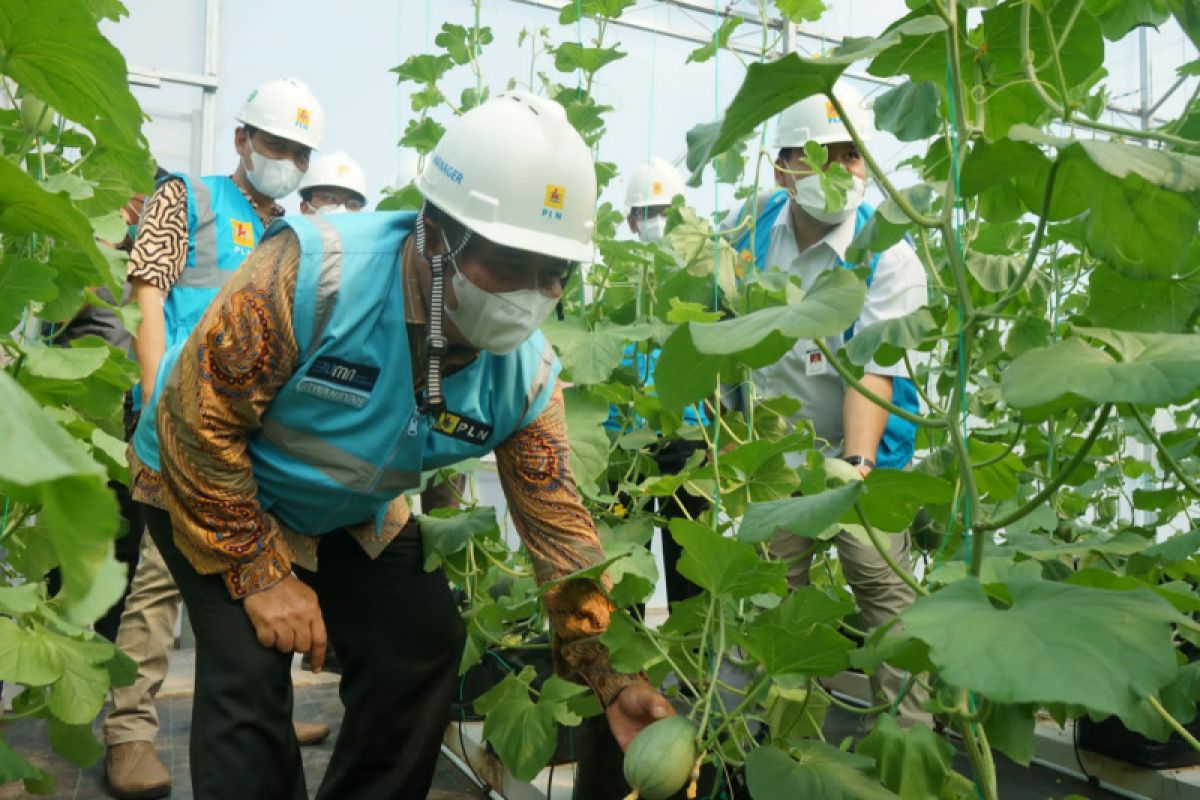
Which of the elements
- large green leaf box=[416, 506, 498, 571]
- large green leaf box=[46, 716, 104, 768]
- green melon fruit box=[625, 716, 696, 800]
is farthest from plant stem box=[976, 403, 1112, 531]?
large green leaf box=[46, 716, 104, 768]

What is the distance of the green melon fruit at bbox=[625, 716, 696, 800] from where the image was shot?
1.15 meters

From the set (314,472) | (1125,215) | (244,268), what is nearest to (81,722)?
(314,472)

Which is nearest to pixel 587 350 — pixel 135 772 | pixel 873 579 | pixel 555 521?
pixel 555 521

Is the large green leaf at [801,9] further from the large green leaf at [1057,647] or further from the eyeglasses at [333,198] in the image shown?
the eyeglasses at [333,198]

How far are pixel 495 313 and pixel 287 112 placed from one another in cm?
196

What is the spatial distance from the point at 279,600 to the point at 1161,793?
2.07m

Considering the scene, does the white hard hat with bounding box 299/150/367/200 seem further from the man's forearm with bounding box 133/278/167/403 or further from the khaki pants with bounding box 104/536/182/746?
the khaki pants with bounding box 104/536/182/746

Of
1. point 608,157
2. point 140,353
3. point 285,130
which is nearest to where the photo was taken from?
point 140,353

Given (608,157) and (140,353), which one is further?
(608,157)

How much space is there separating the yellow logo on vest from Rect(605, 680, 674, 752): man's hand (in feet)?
1.38

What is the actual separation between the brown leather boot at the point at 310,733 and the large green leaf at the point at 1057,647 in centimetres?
240

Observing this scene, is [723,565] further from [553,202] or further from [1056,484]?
[553,202]

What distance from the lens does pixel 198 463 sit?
4.68 feet

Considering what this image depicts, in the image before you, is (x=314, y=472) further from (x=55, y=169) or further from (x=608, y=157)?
(x=608, y=157)
